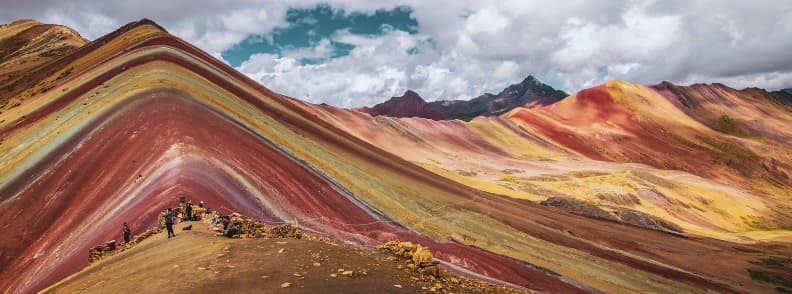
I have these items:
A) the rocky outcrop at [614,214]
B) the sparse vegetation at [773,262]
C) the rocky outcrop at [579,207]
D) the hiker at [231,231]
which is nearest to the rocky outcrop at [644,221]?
the rocky outcrop at [614,214]

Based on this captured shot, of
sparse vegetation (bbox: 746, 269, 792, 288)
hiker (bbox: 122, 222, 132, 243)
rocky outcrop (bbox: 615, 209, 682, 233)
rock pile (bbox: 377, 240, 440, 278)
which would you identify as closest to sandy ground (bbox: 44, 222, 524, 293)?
rock pile (bbox: 377, 240, 440, 278)

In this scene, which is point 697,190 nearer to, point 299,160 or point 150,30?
point 299,160

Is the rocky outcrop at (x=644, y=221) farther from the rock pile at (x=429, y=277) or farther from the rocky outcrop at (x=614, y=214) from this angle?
the rock pile at (x=429, y=277)

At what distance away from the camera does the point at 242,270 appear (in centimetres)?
1212

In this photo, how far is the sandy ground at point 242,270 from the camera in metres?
11.3

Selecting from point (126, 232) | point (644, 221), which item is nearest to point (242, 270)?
point (126, 232)

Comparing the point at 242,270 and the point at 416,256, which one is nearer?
the point at 242,270

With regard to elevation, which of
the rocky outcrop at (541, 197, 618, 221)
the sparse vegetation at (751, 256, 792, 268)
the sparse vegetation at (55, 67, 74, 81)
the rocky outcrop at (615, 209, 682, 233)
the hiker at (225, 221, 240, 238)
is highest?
the sparse vegetation at (55, 67, 74, 81)

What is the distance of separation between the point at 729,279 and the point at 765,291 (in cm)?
297

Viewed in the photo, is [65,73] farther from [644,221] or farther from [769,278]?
[769,278]

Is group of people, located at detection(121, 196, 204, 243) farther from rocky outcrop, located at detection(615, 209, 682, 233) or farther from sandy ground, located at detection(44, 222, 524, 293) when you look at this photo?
rocky outcrop, located at detection(615, 209, 682, 233)

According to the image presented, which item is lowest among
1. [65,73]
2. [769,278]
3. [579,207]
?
[769,278]

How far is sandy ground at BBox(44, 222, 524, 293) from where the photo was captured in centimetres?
1132

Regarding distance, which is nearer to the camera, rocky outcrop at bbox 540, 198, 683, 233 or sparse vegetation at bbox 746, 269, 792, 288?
sparse vegetation at bbox 746, 269, 792, 288
